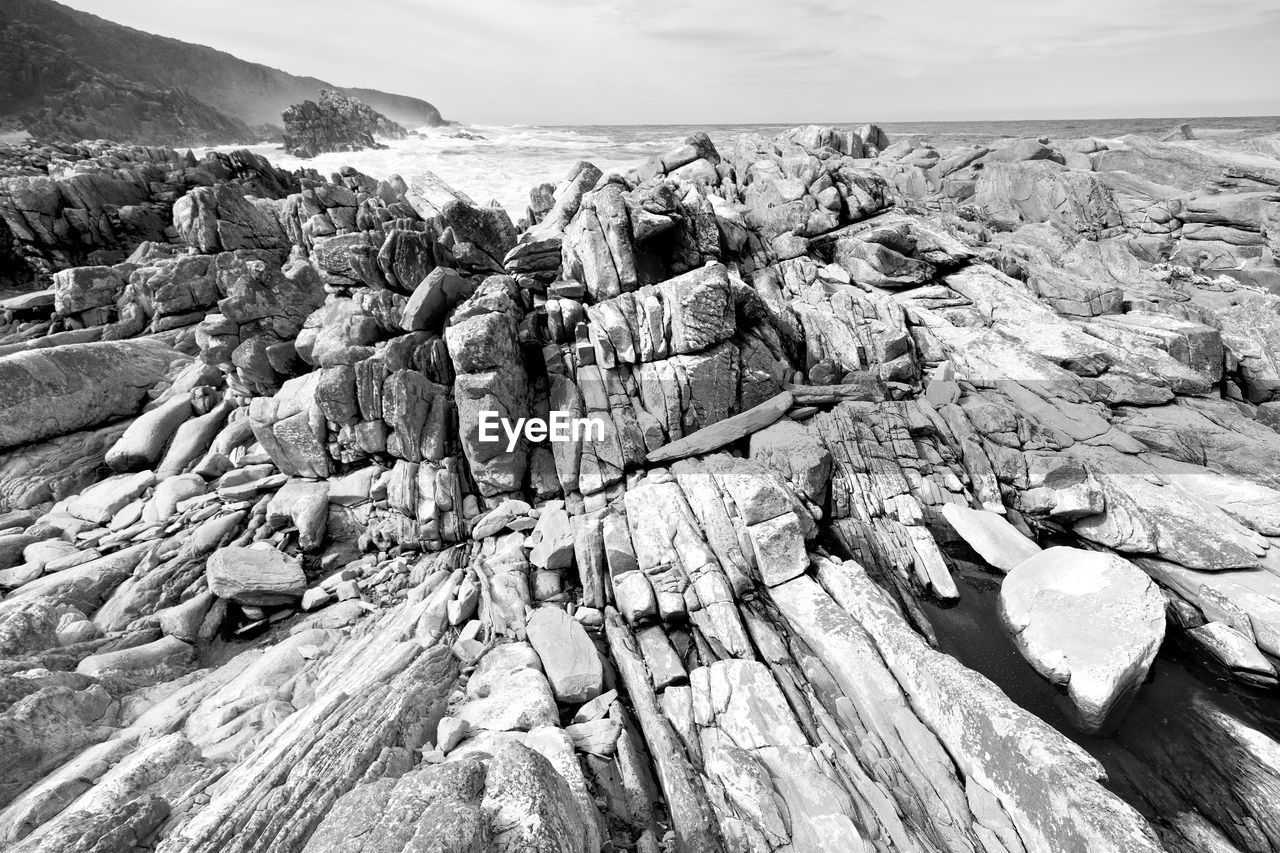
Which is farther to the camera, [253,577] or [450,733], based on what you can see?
[253,577]

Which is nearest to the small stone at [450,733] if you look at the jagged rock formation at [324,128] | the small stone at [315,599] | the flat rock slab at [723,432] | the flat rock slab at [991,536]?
the small stone at [315,599]

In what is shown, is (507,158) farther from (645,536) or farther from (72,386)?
(645,536)

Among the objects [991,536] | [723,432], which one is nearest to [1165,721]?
[991,536]

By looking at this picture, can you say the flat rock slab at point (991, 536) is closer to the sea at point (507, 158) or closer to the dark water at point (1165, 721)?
the dark water at point (1165, 721)

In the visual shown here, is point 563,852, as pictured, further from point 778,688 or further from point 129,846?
point 129,846

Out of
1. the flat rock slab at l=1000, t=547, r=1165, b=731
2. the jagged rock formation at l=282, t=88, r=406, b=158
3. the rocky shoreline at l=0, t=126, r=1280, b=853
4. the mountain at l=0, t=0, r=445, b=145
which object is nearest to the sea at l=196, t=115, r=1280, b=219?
the jagged rock formation at l=282, t=88, r=406, b=158

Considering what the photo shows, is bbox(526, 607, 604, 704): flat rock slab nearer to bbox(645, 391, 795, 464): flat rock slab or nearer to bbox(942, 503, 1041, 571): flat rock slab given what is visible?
bbox(645, 391, 795, 464): flat rock slab
